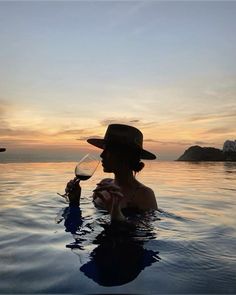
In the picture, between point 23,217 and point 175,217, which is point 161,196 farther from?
point 23,217

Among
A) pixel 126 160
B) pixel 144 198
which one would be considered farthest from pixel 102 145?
pixel 144 198

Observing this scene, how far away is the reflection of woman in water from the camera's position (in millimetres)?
3627

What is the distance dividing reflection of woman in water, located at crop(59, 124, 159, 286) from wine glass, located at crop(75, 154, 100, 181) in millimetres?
313

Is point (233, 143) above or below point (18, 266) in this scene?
above

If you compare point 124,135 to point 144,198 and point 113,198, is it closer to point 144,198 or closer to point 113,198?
point 144,198

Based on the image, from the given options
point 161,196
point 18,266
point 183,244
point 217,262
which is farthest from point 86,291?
point 161,196

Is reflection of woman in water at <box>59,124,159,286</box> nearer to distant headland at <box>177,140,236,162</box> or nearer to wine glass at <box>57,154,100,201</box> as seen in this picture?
wine glass at <box>57,154,100,201</box>

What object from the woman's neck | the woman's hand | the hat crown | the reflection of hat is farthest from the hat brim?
the woman's hand

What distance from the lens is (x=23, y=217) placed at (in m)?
6.67

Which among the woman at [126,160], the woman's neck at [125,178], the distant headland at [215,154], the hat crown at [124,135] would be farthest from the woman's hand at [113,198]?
the distant headland at [215,154]

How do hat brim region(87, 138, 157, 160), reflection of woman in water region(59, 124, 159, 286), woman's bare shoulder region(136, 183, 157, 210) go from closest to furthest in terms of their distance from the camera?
reflection of woman in water region(59, 124, 159, 286) → hat brim region(87, 138, 157, 160) → woman's bare shoulder region(136, 183, 157, 210)

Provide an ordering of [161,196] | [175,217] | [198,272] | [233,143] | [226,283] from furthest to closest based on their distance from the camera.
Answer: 1. [233,143]
2. [161,196]
3. [175,217]
4. [198,272]
5. [226,283]

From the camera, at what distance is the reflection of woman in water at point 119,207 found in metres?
3.63

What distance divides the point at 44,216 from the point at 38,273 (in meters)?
3.43
